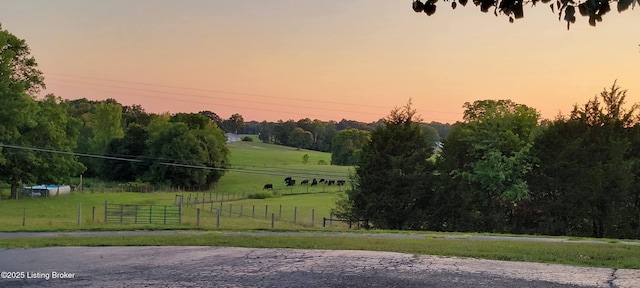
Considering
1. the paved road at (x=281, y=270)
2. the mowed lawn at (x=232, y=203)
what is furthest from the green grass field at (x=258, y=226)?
the paved road at (x=281, y=270)

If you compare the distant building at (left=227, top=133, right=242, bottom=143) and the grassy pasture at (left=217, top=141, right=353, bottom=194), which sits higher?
the distant building at (left=227, top=133, right=242, bottom=143)

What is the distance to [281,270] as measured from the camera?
8.23 m

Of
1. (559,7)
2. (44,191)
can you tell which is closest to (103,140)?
(44,191)

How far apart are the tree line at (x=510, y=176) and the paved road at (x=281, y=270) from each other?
63.8 feet

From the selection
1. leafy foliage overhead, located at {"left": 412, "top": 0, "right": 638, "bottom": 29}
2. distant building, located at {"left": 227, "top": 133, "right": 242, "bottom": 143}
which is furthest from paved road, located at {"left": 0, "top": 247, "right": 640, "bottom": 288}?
distant building, located at {"left": 227, "top": 133, "right": 242, "bottom": 143}

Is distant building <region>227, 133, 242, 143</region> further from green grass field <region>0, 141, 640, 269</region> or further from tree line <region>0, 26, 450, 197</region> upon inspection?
green grass field <region>0, 141, 640, 269</region>

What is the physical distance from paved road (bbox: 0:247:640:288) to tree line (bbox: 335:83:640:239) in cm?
1944

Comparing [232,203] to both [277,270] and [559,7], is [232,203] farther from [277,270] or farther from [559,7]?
[559,7]

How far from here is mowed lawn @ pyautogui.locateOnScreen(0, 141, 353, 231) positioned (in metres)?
24.8

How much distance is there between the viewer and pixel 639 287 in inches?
277

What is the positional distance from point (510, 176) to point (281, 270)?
22.9 meters

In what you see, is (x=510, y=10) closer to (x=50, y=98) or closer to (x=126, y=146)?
(x=50, y=98)

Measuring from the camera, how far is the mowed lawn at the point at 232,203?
2481 cm

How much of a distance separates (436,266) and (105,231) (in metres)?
13.2
